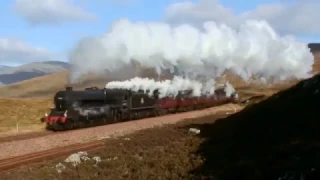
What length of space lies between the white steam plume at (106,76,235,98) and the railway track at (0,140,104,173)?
96.7ft

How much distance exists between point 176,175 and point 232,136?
33.9 feet

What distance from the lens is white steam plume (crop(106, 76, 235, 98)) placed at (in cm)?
6294

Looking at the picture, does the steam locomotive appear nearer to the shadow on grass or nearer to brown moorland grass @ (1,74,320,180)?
brown moorland grass @ (1,74,320,180)

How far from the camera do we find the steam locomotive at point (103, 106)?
44.9 meters

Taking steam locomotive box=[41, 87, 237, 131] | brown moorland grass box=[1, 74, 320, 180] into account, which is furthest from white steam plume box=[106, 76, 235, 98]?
brown moorland grass box=[1, 74, 320, 180]

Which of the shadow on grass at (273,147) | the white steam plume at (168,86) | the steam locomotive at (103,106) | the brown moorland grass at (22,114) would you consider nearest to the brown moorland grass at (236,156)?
the shadow on grass at (273,147)

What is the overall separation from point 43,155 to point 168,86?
40819 millimetres

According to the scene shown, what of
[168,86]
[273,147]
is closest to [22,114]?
[168,86]

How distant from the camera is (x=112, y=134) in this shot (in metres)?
40.2

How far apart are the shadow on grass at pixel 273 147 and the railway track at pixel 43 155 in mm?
8136

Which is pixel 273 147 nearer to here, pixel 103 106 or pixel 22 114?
pixel 103 106

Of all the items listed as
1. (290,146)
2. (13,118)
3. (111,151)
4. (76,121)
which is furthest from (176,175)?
(13,118)

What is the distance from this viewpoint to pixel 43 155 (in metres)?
28.0

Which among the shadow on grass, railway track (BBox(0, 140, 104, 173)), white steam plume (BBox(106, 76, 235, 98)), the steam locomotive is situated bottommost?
railway track (BBox(0, 140, 104, 173))
